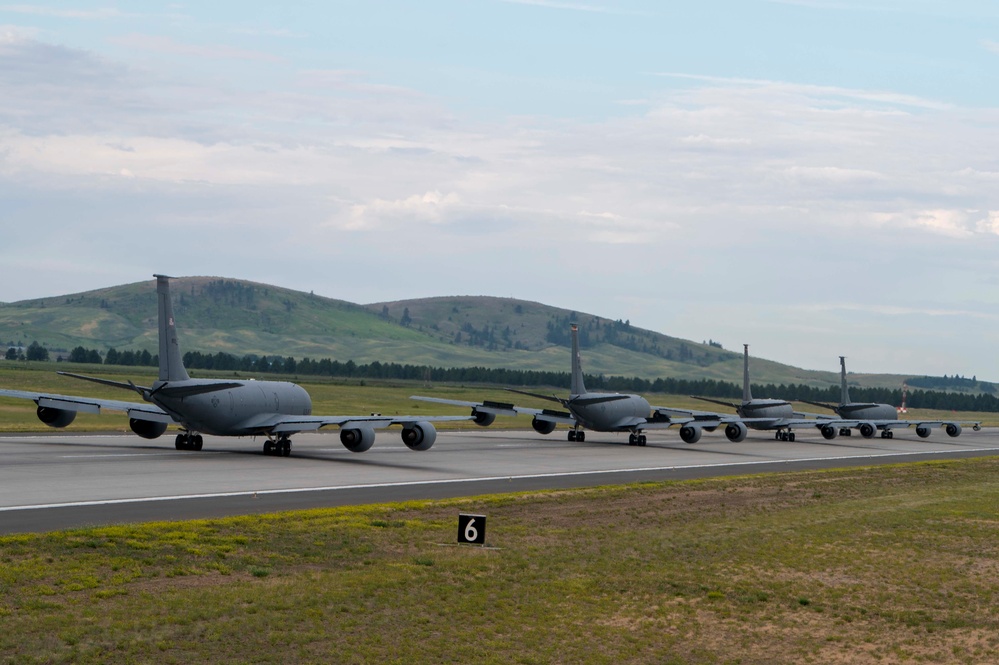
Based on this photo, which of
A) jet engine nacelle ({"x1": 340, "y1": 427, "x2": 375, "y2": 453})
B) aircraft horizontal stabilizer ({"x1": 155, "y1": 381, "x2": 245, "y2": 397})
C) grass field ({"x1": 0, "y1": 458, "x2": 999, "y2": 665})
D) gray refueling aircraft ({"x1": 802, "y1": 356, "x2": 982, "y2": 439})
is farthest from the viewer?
gray refueling aircraft ({"x1": 802, "y1": 356, "x2": 982, "y2": 439})

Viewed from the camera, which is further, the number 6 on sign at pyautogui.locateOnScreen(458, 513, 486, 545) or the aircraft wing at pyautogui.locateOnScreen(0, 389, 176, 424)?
the aircraft wing at pyautogui.locateOnScreen(0, 389, 176, 424)

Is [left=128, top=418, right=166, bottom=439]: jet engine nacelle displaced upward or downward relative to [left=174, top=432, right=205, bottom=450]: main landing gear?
upward

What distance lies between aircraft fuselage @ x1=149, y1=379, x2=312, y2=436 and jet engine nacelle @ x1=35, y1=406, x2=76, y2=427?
470 cm

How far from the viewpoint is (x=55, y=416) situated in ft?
165

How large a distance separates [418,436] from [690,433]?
30.7m

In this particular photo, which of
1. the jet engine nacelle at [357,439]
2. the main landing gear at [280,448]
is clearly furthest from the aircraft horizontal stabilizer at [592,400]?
the jet engine nacelle at [357,439]

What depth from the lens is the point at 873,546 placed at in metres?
28.1

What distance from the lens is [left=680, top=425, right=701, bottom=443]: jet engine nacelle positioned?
75.5 m

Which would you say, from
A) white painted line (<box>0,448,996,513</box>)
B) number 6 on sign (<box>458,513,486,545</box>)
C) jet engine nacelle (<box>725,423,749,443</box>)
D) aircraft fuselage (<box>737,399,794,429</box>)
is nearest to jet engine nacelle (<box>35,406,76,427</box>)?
white painted line (<box>0,448,996,513</box>)

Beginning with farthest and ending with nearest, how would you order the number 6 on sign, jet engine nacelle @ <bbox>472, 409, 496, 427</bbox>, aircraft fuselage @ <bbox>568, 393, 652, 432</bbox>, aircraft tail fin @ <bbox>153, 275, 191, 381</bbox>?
aircraft fuselage @ <bbox>568, 393, 652, 432</bbox>, jet engine nacelle @ <bbox>472, 409, 496, 427</bbox>, aircraft tail fin @ <bbox>153, 275, 191, 381</bbox>, the number 6 on sign

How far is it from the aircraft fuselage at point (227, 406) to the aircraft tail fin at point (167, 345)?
19.2 inches

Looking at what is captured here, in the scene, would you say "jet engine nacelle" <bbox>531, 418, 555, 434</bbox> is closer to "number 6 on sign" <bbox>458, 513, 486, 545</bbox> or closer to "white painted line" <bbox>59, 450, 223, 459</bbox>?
"white painted line" <bbox>59, 450, 223, 459</bbox>

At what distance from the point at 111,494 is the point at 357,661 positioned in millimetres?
20004

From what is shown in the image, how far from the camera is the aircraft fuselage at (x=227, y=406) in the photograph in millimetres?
48094
